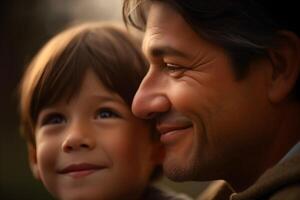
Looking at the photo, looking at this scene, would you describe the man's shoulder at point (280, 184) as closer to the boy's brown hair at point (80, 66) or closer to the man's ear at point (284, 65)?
the man's ear at point (284, 65)

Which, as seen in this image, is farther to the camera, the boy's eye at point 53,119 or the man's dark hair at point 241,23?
the boy's eye at point 53,119

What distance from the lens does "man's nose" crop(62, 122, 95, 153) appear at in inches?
98.8

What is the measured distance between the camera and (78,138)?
98.7 inches

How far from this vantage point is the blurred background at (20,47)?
797 cm

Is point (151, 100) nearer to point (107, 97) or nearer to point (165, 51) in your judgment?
point (165, 51)

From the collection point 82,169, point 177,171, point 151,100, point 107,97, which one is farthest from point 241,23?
point 82,169

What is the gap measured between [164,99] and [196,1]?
1.04ft

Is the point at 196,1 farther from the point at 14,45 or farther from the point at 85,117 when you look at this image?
the point at 14,45

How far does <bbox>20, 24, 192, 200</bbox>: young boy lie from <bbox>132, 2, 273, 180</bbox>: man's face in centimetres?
38

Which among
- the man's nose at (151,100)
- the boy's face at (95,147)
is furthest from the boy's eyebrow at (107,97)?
the man's nose at (151,100)

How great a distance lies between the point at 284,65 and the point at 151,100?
0.42 meters

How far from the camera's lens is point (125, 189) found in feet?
8.39

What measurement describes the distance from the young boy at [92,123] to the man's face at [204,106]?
384mm

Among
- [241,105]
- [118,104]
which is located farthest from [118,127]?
[241,105]
